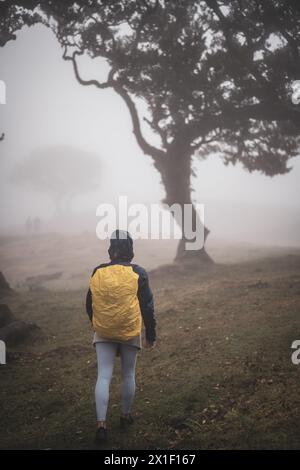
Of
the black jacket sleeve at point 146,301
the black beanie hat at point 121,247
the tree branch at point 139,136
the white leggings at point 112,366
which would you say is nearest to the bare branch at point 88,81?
the tree branch at point 139,136

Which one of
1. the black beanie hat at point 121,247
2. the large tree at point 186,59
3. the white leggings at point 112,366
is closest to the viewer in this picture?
the white leggings at point 112,366

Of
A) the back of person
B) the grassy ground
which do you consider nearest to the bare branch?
the grassy ground

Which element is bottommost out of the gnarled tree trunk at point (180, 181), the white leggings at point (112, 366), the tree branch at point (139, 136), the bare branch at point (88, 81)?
the white leggings at point (112, 366)

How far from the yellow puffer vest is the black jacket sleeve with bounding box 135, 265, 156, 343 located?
0.12 m

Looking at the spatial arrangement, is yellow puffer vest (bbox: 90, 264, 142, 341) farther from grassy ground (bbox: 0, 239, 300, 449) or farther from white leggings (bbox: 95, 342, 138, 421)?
grassy ground (bbox: 0, 239, 300, 449)

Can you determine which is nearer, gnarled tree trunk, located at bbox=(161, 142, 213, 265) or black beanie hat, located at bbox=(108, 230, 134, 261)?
black beanie hat, located at bbox=(108, 230, 134, 261)

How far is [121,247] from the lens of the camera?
20.2 ft

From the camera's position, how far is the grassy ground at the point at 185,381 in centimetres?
578

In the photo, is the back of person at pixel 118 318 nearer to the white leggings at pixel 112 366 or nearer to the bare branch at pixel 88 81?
the white leggings at pixel 112 366

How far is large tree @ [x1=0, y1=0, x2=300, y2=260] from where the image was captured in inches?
736

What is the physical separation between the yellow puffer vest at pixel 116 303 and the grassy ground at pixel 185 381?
170 centimetres

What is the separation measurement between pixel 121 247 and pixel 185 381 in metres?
3.32

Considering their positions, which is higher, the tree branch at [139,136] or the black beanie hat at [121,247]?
the tree branch at [139,136]
